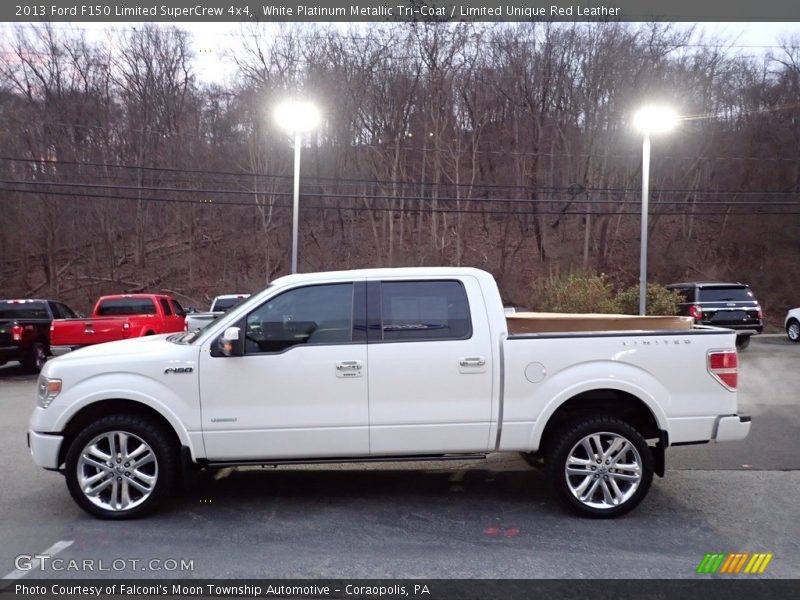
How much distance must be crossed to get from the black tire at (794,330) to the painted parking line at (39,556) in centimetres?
2152

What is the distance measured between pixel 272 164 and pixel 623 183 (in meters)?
21.3

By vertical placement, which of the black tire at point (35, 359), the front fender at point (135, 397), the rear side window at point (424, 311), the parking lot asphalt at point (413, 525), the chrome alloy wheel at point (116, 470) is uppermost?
the rear side window at point (424, 311)

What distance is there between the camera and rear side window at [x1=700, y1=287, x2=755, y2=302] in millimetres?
17188

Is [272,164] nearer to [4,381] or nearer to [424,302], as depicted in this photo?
[4,381]

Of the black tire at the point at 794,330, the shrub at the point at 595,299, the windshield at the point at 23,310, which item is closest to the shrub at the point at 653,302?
the shrub at the point at 595,299

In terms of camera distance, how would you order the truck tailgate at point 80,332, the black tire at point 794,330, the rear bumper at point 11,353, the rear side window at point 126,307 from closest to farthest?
1. the rear bumper at point 11,353
2. the truck tailgate at point 80,332
3. the rear side window at point 126,307
4. the black tire at point 794,330

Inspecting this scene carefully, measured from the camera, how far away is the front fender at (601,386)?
4953 mm

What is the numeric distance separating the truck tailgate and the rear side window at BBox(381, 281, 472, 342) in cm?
1086

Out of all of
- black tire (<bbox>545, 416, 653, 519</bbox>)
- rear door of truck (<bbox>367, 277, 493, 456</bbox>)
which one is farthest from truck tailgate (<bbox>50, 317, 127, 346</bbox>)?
black tire (<bbox>545, 416, 653, 519</bbox>)

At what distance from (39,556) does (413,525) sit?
105 inches

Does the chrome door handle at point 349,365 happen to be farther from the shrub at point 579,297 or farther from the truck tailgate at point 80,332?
the shrub at point 579,297

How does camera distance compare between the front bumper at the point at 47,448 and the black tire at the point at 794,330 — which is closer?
the front bumper at the point at 47,448

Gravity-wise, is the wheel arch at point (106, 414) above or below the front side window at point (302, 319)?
below

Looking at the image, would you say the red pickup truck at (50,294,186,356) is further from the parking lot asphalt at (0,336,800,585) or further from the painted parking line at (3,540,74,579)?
the painted parking line at (3,540,74,579)
